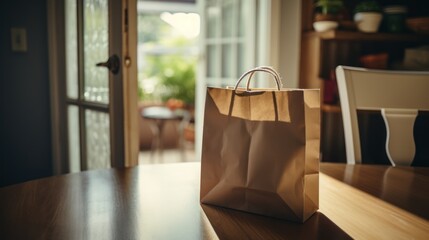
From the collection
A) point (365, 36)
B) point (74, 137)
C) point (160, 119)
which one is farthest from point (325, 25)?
point (160, 119)

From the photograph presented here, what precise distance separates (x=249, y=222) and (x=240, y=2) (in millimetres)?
2578

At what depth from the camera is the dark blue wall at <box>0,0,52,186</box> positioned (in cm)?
203

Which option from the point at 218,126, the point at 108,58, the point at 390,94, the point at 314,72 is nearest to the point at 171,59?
the point at 314,72

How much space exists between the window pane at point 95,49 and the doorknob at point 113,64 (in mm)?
74

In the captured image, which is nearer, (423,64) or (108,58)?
(108,58)

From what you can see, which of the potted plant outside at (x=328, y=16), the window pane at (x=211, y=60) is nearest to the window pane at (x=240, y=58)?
the window pane at (x=211, y=60)

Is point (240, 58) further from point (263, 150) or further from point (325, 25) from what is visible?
point (263, 150)

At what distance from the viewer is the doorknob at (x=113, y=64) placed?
1.77m

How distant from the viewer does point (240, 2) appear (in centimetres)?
301

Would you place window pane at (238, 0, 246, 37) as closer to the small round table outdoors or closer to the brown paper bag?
the small round table outdoors

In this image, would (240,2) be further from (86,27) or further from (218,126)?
(218,126)

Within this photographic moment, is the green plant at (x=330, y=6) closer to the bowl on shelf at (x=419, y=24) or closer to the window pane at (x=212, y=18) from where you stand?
the bowl on shelf at (x=419, y=24)

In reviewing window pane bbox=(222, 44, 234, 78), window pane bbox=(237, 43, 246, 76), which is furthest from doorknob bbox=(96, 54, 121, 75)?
window pane bbox=(222, 44, 234, 78)

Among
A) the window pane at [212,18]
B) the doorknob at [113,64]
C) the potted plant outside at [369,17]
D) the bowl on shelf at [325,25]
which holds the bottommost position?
the doorknob at [113,64]
